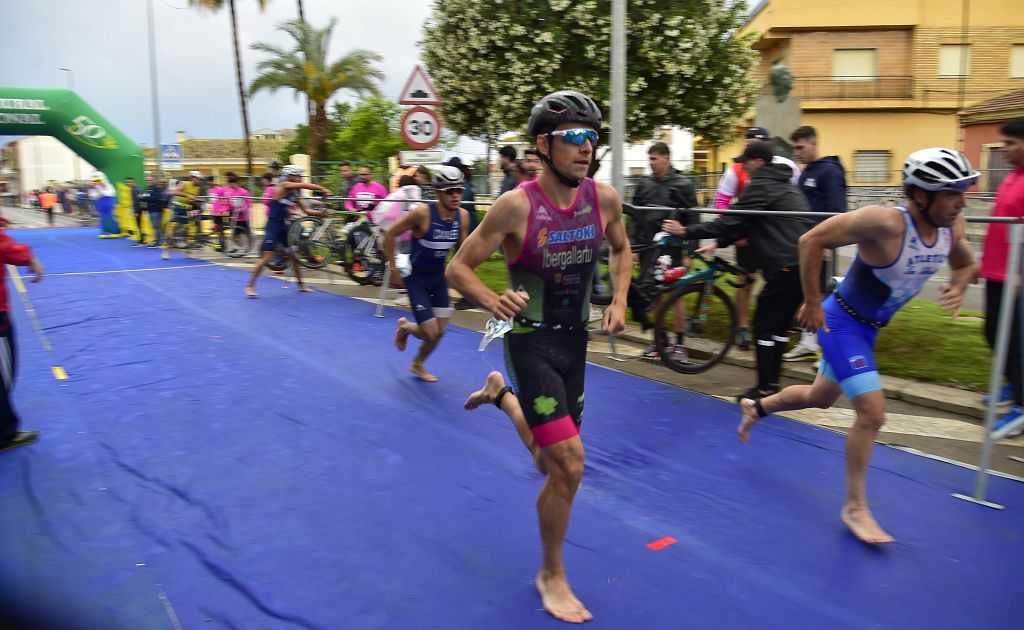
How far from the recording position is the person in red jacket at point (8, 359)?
17.1 feet

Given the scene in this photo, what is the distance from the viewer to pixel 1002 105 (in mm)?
27859

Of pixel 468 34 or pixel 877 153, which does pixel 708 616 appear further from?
pixel 877 153

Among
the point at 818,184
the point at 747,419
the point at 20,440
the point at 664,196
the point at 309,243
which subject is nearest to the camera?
the point at 747,419

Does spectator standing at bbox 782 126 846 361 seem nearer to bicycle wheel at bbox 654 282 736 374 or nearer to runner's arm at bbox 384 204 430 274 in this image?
bicycle wheel at bbox 654 282 736 374

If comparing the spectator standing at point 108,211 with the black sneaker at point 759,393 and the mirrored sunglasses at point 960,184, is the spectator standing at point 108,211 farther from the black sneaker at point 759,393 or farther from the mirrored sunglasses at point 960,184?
the mirrored sunglasses at point 960,184

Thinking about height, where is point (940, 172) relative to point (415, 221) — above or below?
above

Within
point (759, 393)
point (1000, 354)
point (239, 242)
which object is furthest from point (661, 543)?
point (239, 242)

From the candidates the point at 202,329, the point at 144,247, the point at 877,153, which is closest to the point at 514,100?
the point at 202,329

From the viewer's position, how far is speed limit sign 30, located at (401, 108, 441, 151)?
438 inches

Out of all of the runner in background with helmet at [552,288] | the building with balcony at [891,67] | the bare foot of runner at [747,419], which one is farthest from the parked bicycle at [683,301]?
the building with balcony at [891,67]

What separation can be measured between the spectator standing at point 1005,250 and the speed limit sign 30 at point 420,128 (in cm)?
742

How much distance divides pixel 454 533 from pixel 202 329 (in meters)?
6.49

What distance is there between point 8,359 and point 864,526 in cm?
539

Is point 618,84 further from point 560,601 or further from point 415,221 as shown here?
point 560,601
